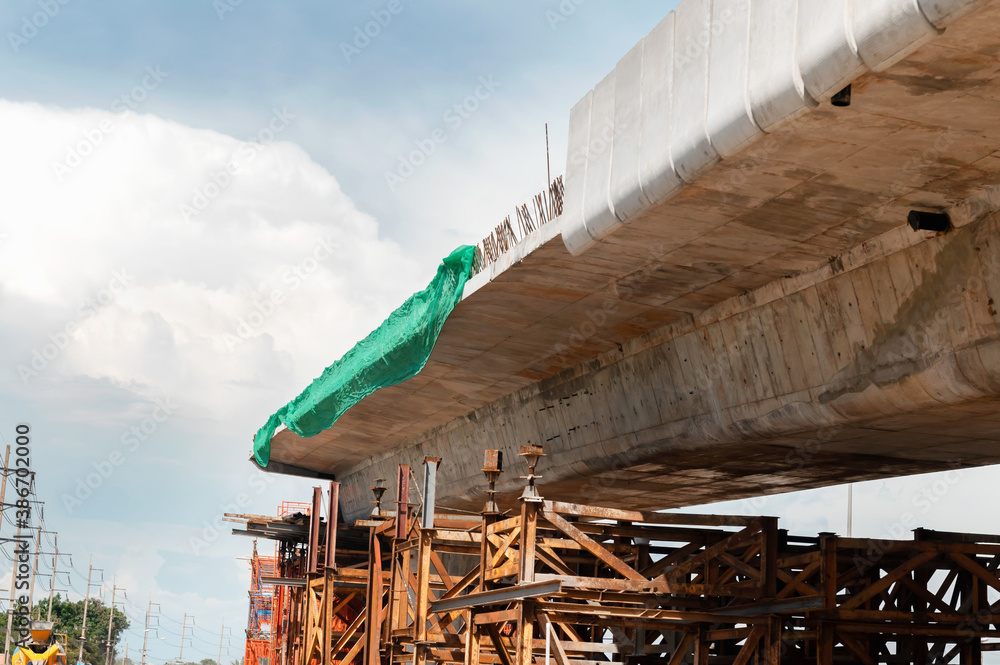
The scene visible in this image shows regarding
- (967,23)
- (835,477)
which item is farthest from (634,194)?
(835,477)

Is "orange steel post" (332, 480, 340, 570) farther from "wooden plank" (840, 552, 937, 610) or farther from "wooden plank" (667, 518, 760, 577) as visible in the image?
"wooden plank" (840, 552, 937, 610)

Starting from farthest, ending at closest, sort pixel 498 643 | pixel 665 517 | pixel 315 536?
pixel 315 536 < pixel 665 517 < pixel 498 643

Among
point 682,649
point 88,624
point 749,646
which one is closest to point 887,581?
point 749,646

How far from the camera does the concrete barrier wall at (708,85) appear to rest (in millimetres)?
7285

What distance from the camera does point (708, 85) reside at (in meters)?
9.09

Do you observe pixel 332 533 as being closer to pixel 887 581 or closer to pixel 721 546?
pixel 721 546

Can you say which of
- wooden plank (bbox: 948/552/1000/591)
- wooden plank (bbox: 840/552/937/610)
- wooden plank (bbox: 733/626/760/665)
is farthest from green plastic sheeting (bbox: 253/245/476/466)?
wooden plank (bbox: 948/552/1000/591)

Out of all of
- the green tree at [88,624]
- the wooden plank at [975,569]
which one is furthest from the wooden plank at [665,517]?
the green tree at [88,624]

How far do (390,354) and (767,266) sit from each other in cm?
684

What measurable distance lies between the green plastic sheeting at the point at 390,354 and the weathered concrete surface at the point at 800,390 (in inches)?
109

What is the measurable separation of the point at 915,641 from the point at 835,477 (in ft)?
11.6

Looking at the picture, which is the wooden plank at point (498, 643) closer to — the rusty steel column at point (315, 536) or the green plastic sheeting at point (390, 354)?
the green plastic sheeting at point (390, 354)

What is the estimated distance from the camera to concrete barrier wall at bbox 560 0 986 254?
7.29 meters

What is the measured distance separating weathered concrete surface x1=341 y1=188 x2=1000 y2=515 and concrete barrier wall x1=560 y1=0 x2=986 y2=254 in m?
2.85
